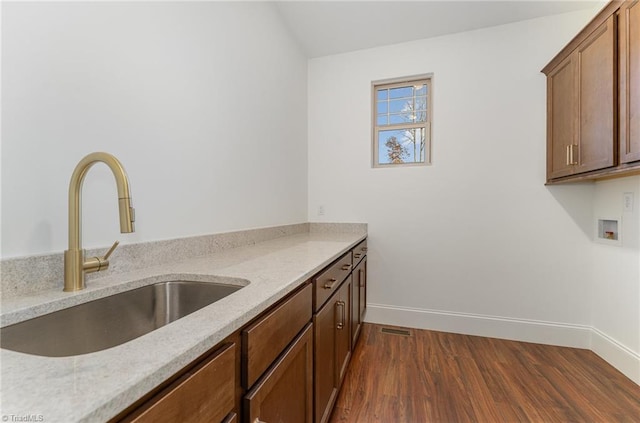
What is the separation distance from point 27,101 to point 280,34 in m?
2.06

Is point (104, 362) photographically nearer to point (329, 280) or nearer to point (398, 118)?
point (329, 280)

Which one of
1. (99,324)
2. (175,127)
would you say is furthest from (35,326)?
(175,127)

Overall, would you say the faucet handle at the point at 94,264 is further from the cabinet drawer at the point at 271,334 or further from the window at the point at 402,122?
the window at the point at 402,122

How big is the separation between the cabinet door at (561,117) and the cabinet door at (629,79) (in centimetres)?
43

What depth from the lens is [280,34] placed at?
2393 millimetres

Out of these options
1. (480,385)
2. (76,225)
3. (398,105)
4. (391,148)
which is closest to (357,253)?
(480,385)

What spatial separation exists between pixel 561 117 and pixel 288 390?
2.69 metres

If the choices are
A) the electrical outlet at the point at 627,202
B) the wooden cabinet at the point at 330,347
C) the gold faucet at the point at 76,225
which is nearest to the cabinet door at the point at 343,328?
the wooden cabinet at the point at 330,347

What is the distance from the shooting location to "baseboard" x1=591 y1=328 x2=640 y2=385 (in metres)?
1.80

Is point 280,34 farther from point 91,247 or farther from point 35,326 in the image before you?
point 35,326

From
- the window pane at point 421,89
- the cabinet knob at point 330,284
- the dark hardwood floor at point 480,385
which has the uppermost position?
the window pane at point 421,89

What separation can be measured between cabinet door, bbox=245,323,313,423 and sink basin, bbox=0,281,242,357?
1.00 ft

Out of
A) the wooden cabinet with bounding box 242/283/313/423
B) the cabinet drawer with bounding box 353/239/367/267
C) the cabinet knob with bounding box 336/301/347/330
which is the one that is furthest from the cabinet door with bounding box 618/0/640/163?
the wooden cabinet with bounding box 242/283/313/423

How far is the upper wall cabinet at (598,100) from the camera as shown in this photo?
1531 millimetres
